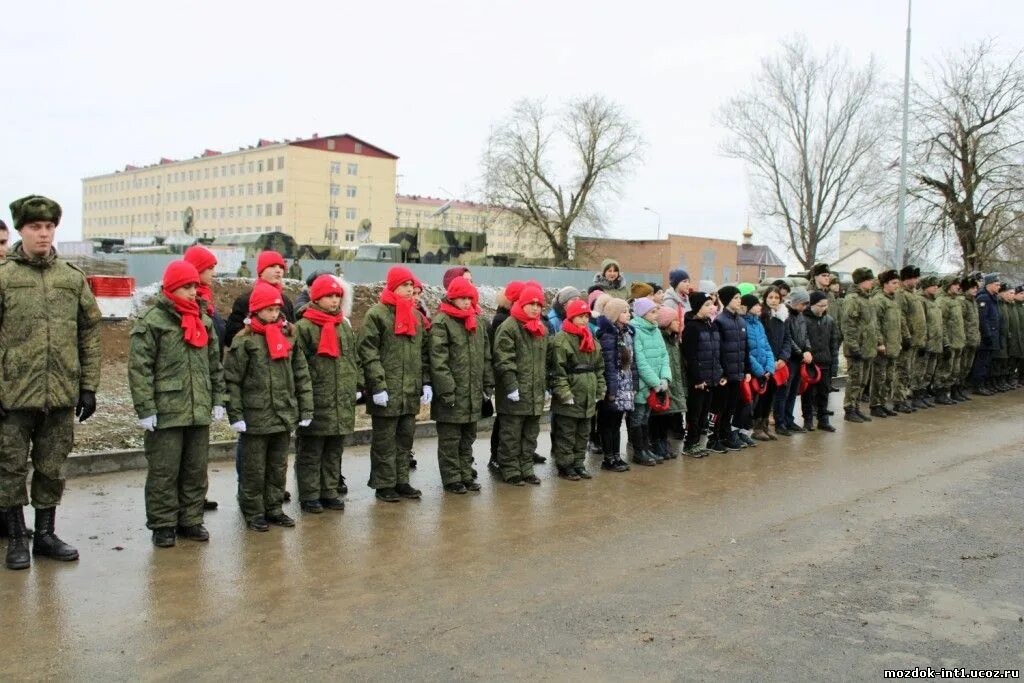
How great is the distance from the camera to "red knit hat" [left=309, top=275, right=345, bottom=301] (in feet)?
23.1

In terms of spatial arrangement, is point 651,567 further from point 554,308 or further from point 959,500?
point 554,308

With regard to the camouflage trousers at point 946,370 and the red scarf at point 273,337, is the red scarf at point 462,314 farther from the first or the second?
the camouflage trousers at point 946,370

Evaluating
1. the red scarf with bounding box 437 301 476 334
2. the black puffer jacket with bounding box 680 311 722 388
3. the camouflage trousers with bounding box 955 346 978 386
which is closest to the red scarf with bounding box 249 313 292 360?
the red scarf with bounding box 437 301 476 334

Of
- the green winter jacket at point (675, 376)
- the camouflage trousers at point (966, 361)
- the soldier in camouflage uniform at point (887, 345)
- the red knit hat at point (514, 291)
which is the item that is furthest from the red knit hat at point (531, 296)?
the camouflage trousers at point (966, 361)

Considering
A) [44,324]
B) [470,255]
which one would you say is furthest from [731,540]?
[470,255]

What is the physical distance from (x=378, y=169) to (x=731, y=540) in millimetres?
86182

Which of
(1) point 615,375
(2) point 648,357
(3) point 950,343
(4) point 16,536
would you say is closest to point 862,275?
(3) point 950,343

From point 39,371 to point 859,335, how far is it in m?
10.3

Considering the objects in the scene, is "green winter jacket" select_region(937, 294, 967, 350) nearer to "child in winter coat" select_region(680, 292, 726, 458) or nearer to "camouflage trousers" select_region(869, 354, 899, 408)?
"camouflage trousers" select_region(869, 354, 899, 408)

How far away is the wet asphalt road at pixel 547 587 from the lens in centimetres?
435

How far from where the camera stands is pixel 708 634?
4.71 m

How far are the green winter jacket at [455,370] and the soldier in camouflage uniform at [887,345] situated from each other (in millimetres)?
7102

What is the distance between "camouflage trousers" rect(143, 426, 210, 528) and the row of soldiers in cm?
920

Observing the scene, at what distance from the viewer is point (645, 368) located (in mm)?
9102
